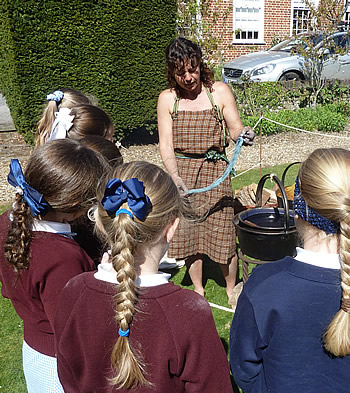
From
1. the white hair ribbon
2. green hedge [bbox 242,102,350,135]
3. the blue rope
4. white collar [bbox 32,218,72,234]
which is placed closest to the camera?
white collar [bbox 32,218,72,234]

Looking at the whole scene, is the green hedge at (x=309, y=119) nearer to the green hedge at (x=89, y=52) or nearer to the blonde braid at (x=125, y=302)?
the green hedge at (x=89, y=52)

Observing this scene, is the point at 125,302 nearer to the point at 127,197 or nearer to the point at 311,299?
the point at 127,197

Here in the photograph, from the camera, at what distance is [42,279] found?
5.56ft

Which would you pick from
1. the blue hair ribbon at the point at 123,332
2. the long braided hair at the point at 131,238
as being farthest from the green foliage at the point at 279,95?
the blue hair ribbon at the point at 123,332

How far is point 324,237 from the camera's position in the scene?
154 centimetres

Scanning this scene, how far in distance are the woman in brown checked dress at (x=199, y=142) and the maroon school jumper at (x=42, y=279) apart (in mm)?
1712

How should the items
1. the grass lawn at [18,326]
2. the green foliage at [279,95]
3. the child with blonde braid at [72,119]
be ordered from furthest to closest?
Result: the green foliage at [279,95]
the grass lawn at [18,326]
the child with blonde braid at [72,119]

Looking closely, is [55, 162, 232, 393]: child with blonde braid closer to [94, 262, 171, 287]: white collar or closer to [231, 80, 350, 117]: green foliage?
[94, 262, 171, 287]: white collar

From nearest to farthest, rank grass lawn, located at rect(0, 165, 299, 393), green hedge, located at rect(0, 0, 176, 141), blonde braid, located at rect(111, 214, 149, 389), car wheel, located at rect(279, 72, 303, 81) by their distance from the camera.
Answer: blonde braid, located at rect(111, 214, 149, 389) < grass lawn, located at rect(0, 165, 299, 393) < green hedge, located at rect(0, 0, 176, 141) < car wheel, located at rect(279, 72, 303, 81)

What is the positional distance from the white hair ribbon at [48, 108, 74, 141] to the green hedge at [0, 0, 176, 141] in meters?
5.64

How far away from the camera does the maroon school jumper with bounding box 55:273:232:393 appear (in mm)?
1378

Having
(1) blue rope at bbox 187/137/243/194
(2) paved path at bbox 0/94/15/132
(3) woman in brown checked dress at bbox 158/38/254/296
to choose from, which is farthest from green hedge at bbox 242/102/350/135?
(1) blue rope at bbox 187/137/243/194

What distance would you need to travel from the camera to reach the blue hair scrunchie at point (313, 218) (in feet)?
4.95

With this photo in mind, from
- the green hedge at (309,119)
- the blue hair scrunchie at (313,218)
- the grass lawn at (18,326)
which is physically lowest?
the grass lawn at (18,326)
